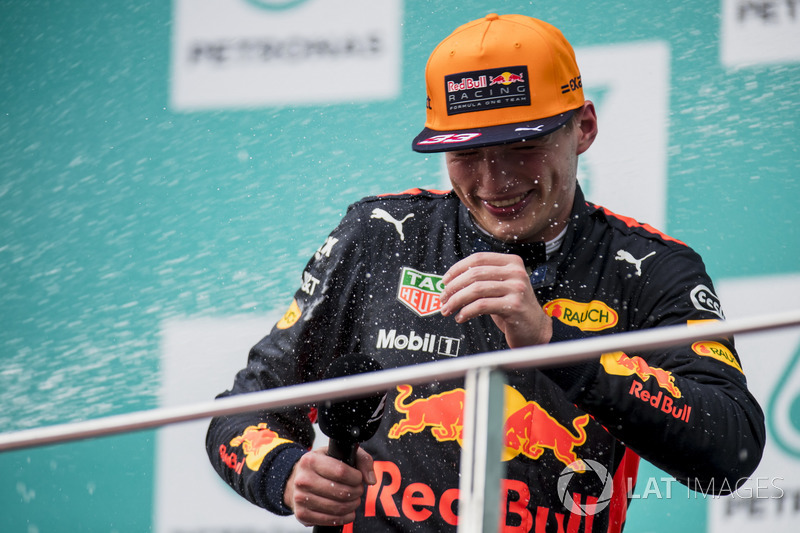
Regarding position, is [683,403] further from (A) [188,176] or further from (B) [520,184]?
(A) [188,176]

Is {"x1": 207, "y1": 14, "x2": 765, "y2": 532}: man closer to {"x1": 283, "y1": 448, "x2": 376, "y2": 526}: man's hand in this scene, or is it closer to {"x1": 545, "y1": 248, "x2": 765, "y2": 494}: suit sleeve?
{"x1": 545, "y1": 248, "x2": 765, "y2": 494}: suit sleeve

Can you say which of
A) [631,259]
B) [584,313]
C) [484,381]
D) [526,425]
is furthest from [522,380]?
[484,381]

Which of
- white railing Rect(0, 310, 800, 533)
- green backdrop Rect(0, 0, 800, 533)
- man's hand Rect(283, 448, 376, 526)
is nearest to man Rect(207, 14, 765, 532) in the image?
man's hand Rect(283, 448, 376, 526)

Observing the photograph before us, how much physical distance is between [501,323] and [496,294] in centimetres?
5

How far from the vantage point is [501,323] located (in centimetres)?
112

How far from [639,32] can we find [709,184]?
373mm

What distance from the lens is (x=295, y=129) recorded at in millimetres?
2400

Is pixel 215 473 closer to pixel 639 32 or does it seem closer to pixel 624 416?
pixel 624 416

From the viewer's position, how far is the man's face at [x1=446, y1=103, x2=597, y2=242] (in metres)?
1.37

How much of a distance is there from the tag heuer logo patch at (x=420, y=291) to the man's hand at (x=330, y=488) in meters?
0.36

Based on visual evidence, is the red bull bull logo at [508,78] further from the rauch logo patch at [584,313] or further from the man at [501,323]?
the rauch logo patch at [584,313]

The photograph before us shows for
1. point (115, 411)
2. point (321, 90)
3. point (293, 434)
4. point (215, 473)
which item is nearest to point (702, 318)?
point (293, 434)

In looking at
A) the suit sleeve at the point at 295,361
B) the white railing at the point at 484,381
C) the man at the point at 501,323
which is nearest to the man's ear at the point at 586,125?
the man at the point at 501,323

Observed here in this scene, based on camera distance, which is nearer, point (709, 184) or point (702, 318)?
point (702, 318)
